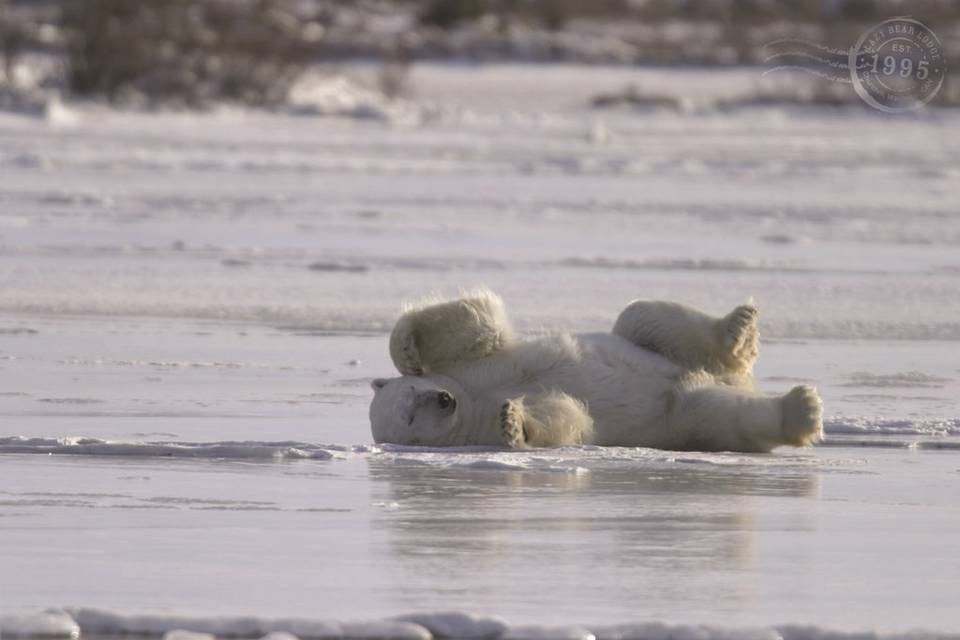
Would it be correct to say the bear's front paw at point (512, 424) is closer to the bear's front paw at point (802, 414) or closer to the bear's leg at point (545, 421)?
the bear's leg at point (545, 421)

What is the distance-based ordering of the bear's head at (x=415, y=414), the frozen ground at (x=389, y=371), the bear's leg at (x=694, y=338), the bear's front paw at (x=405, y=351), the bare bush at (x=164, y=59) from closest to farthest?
1. the frozen ground at (x=389, y=371)
2. the bear's head at (x=415, y=414)
3. the bear's front paw at (x=405, y=351)
4. the bear's leg at (x=694, y=338)
5. the bare bush at (x=164, y=59)

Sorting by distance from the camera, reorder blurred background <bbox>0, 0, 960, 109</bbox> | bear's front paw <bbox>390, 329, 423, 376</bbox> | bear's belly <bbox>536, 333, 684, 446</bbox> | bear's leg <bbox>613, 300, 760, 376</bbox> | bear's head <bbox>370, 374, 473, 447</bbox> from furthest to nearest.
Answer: blurred background <bbox>0, 0, 960, 109</bbox> < bear's leg <bbox>613, 300, 760, 376</bbox> < bear's belly <bbox>536, 333, 684, 446</bbox> < bear's front paw <bbox>390, 329, 423, 376</bbox> < bear's head <bbox>370, 374, 473, 447</bbox>

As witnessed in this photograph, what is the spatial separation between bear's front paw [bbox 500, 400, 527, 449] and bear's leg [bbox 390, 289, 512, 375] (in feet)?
1.25

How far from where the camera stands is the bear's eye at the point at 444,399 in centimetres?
650

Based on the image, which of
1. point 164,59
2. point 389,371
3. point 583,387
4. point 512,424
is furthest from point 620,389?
point 164,59

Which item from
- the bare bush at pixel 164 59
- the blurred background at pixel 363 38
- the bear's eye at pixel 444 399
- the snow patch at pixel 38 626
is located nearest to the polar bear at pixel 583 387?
the bear's eye at pixel 444 399

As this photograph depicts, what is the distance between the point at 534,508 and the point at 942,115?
76.8 feet

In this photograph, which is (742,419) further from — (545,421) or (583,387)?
(545,421)

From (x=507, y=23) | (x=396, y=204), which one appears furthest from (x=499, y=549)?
(x=507, y=23)

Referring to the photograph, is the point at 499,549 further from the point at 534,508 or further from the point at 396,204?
the point at 396,204

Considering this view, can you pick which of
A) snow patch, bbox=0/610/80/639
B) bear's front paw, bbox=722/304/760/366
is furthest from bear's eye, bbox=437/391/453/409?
snow patch, bbox=0/610/80/639

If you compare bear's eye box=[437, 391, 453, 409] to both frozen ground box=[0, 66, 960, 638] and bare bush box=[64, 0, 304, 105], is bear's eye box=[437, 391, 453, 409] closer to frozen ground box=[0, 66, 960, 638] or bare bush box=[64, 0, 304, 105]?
frozen ground box=[0, 66, 960, 638]

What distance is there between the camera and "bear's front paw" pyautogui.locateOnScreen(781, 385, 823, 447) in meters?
6.38

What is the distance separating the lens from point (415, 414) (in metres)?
6.51
